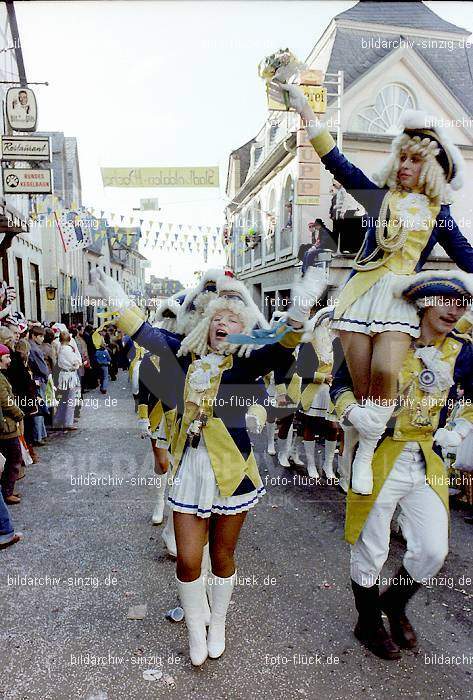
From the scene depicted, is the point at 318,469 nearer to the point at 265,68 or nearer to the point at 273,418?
the point at 273,418

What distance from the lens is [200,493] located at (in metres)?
2.40

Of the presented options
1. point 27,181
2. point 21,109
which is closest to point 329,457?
point 27,181

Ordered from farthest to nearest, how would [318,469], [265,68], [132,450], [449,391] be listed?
[132,450]
[318,469]
[449,391]
[265,68]

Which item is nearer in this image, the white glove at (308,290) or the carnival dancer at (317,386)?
the white glove at (308,290)

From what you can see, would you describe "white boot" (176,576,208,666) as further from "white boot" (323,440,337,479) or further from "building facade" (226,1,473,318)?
"building facade" (226,1,473,318)

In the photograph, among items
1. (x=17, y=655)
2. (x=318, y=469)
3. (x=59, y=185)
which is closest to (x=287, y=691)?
(x=17, y=655)

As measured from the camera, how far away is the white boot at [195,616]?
2441 mm

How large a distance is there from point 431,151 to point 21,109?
8.67 meters

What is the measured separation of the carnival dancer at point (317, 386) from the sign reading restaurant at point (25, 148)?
6.46 metres

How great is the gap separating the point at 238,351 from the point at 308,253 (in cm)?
64

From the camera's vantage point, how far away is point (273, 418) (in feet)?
20.6

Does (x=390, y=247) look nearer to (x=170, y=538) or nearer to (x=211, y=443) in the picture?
(x=211, y=443)

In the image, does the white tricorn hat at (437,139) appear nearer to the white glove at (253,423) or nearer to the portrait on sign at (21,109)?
the white glove at (253,423)

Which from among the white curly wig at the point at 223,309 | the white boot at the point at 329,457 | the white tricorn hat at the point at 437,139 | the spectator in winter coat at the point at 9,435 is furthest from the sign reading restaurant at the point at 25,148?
the white tricorn hat at the point at 437,139
